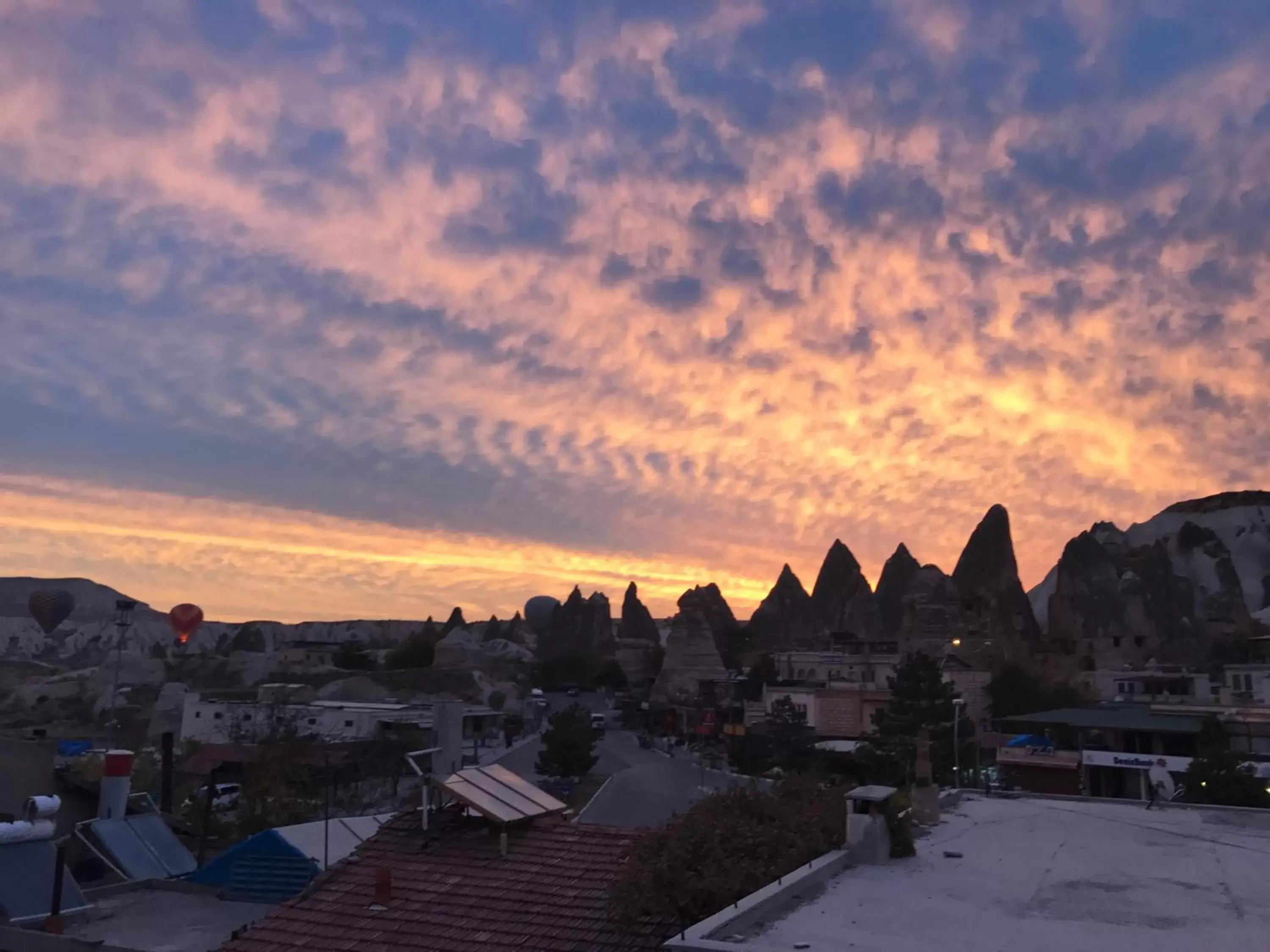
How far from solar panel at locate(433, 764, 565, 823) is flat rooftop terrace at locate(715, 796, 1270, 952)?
162 inches

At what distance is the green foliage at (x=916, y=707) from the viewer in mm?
A: 39594

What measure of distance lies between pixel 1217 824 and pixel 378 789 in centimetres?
3488

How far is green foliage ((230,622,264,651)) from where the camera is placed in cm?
16675

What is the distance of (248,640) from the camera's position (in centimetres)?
17300

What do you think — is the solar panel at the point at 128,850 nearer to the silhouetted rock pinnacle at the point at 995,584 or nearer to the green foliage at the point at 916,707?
the green foliage at the point at 916,707

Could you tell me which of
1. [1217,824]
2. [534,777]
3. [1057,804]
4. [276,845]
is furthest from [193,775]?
[1217,824]

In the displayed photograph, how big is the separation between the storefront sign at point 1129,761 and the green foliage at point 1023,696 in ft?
69.4

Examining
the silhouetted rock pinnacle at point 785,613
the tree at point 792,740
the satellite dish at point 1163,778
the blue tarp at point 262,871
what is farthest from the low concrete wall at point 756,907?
the silhouetted rock pinnacle at point 785,613

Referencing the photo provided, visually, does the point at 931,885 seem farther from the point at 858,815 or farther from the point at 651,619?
the point at 651,619

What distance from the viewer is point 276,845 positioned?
1697 cm

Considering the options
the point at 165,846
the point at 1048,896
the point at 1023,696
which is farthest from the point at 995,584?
the point at 1048,896

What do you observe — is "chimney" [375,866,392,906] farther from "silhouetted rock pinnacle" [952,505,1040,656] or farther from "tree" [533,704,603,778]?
"silhouetted rock pinnacle" [952,505,1040,656]

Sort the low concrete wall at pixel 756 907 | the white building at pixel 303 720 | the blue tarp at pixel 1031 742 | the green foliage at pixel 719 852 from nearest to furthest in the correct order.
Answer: the low concrete wall at pixel 756 907
the green foliage at pixel 719 852
the blue tarp at pixel 1031 742
the white building at pixel 303 720

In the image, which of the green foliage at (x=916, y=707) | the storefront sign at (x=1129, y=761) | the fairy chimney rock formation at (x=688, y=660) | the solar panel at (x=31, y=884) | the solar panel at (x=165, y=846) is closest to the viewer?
the solar panel at (x=31, y=884)
